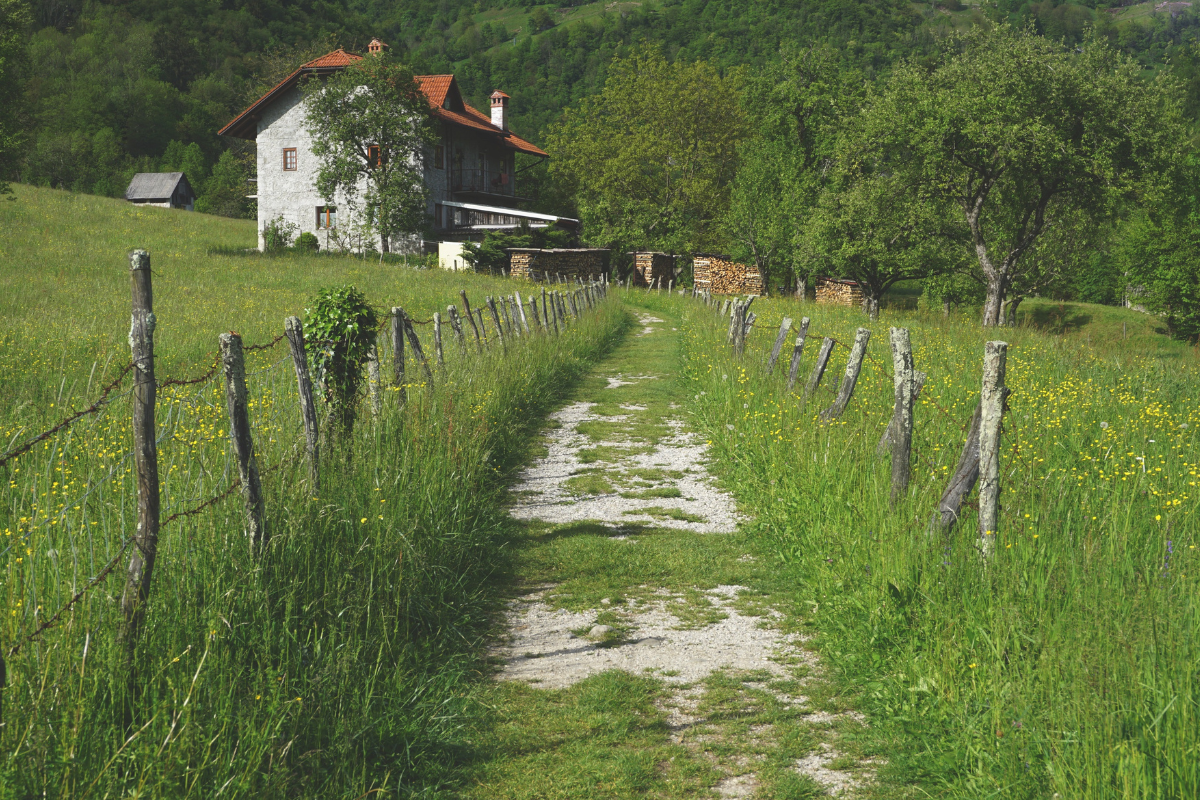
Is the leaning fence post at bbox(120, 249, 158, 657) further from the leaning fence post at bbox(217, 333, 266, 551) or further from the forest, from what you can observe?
the forest

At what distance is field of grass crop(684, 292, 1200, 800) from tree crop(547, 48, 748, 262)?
4574cm

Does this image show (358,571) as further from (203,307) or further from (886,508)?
(203,307)

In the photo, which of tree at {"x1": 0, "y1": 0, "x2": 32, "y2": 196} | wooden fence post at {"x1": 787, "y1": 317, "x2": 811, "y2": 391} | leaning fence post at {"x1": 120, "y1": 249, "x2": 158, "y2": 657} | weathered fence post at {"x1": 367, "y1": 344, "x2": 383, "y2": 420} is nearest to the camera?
leaning fence post at {"x1": 120, "y1": 249, "x2": 158, "y2": 657}

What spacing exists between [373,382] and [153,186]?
8631 cm

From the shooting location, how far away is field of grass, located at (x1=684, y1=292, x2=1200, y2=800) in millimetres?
3045

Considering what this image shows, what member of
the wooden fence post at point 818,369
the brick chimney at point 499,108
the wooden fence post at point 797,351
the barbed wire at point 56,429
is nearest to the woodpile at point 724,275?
the brick chimney at point 499,108

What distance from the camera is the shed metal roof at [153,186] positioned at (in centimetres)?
7975

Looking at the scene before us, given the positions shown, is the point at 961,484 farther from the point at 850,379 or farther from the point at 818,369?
the point at 818,369

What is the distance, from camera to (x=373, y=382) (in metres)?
7.14

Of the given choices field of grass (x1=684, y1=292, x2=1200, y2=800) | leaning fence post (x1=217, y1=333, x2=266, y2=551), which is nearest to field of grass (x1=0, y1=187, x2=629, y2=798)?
leaning fence post (x1=217, y1=333, x2=266, y2=551)

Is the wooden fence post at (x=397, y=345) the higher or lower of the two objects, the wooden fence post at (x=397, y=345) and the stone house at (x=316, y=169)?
the lower

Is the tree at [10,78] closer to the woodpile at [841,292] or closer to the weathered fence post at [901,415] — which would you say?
the weathered fence post at [901,415]

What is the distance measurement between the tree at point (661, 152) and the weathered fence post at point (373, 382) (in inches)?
1810

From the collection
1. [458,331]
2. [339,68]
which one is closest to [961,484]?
[458,331]
